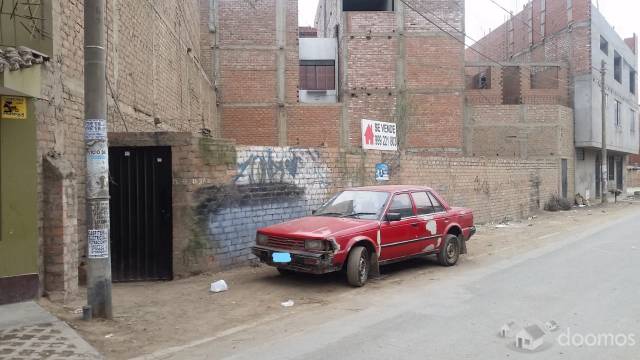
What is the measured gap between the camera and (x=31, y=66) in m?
6.24

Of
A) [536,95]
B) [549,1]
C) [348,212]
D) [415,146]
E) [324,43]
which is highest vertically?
[549,1]

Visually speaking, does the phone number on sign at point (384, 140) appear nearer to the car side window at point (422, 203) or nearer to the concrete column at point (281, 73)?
the car side window at point (422, 203)

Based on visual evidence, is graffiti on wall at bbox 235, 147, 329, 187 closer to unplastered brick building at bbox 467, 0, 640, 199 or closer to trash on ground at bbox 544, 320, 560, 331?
trash on ground at bbox 544, 320, 560, 331

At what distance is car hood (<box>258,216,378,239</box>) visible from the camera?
7818mm

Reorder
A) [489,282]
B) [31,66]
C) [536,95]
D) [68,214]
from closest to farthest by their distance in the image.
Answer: [31,66], [68,214], [489,282], [536,95]

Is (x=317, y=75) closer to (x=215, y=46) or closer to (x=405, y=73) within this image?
(x=405, y=73)

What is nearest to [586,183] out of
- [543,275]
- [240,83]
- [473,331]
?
[240,83]

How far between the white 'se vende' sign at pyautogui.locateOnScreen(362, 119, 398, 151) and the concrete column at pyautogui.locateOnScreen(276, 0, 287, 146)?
37.6 ft

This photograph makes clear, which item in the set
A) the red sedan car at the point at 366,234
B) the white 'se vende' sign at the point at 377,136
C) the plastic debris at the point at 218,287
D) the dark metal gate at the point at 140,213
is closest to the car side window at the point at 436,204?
the red sedan car at the point at 366,234

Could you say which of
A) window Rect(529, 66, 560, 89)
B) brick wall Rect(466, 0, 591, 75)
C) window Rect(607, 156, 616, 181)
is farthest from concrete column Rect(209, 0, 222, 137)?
window Rect(607, 156, 616, 181)

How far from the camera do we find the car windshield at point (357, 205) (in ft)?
29.0

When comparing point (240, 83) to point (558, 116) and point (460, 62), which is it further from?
point (558, 116)

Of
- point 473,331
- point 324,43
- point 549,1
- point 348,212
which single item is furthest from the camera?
point 549,1

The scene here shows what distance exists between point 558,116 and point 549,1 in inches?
332
